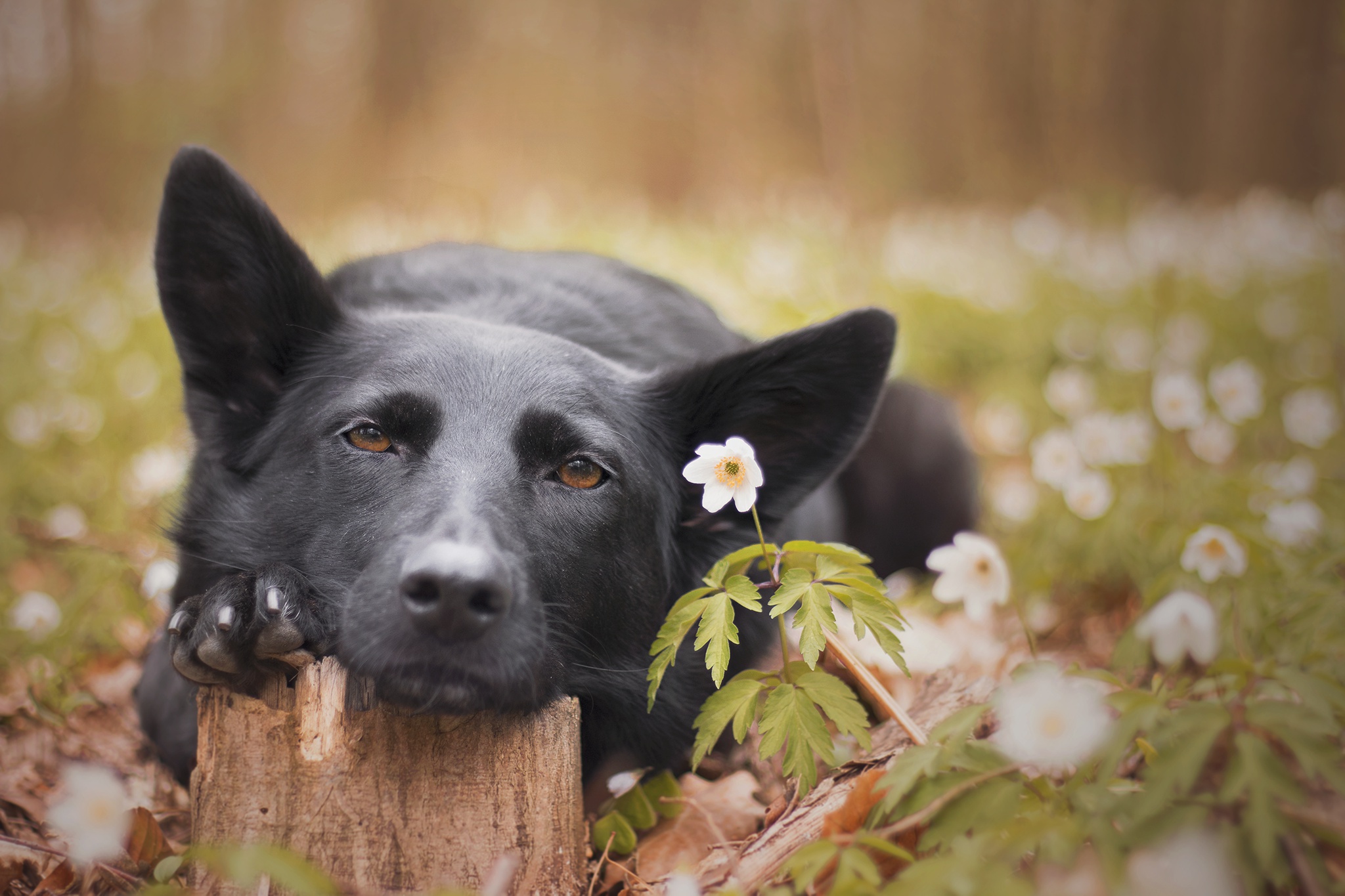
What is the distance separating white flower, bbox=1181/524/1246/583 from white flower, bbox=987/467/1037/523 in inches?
78.9

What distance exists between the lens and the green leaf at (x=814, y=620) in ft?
5.43

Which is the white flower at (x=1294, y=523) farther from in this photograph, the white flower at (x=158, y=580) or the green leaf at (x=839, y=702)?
the white flower at (x=158, y=580)

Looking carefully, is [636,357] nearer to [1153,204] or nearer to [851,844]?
[851,844]

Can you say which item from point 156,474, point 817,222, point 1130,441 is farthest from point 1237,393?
point 817,222

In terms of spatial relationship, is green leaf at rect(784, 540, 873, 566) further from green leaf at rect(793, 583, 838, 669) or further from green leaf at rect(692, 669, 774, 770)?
green leaf at rect(692, 669, 774, 770)

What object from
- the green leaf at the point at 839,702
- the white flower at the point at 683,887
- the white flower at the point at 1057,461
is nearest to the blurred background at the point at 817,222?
the white flower at the point at 1057,461

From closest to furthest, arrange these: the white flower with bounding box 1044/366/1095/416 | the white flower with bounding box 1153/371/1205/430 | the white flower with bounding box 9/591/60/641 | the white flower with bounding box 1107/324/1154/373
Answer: the white flower with bounding box 9/591/60/641 < the white flower with bounding box 1153/371/1205/430 < the white flower with bounding box 1044/366/1095/416 < the white flower with bounding box 1107/324/1154/373

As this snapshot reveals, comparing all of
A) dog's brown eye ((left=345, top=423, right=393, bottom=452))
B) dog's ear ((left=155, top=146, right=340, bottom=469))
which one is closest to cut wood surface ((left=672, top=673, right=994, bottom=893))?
dog's brown eye ((left=345, top=423, right=393, bottom=452))

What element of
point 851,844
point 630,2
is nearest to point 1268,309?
point 851,844

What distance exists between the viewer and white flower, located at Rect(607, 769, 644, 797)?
210cm

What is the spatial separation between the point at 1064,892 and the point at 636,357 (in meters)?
2.13

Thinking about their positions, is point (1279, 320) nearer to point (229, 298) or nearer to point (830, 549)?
point (830, 549)

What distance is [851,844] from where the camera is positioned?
4.64ft

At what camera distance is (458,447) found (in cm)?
206
